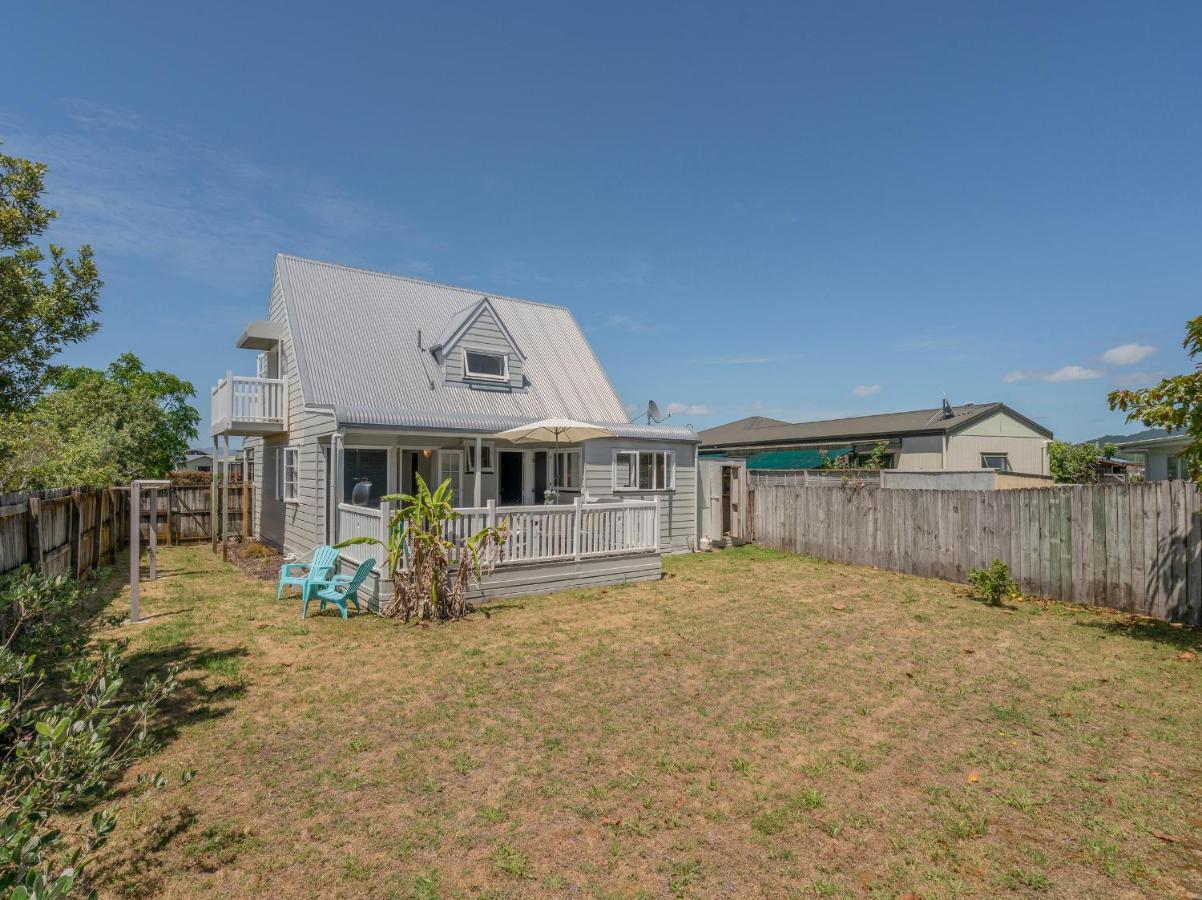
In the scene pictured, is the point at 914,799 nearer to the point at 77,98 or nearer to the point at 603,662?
the point at 603,662

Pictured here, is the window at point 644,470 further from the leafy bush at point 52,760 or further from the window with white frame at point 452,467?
the leafy bush at point 52,760

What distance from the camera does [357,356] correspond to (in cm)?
1510


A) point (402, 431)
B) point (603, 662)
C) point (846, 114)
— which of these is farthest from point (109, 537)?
point (846, 114)

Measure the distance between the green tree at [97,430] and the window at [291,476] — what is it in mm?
4791

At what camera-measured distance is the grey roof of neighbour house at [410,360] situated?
45.5ft

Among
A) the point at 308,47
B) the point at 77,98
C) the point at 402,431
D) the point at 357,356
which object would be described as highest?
the point at 308,47

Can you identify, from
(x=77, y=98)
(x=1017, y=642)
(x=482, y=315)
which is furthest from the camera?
(x=482, y=315)

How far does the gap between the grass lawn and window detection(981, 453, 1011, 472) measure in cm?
1828

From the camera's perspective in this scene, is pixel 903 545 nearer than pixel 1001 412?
Yes

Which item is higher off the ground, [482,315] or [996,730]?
[482,315]

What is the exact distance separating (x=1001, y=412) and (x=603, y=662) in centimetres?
2511

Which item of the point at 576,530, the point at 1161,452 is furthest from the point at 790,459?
the point at 576,530

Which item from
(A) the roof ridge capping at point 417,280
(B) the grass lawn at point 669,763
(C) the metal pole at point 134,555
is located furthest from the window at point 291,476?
(B) the grass lawn at point 669,763

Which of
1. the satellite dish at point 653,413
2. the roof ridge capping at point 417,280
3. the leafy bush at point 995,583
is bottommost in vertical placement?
the leafy bush at point 995,583
